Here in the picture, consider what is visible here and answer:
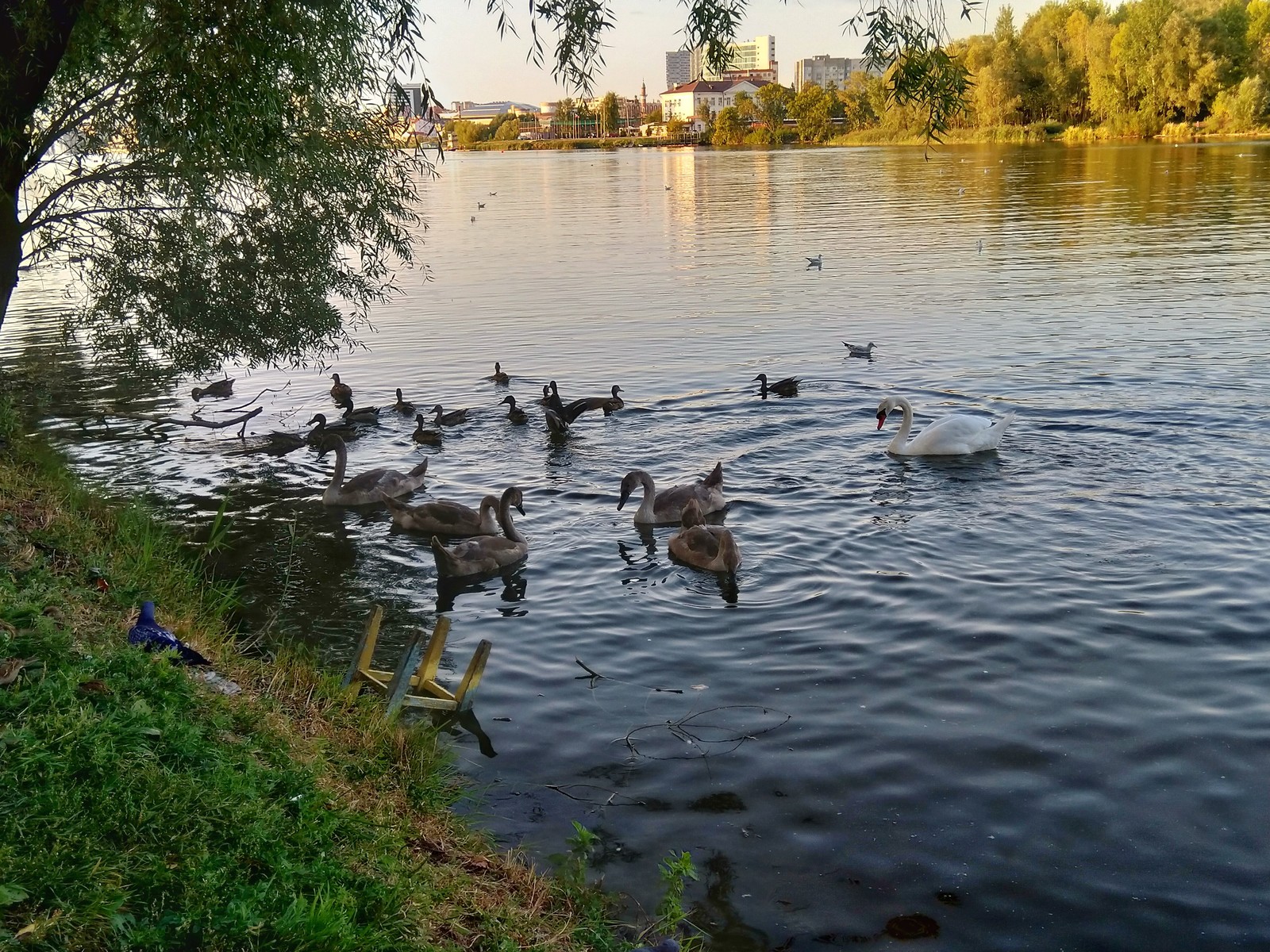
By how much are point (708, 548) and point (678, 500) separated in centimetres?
173

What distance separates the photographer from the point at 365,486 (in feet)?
52.2

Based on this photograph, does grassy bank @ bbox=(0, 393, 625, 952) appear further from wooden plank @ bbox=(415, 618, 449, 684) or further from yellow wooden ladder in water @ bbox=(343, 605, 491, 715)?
wooden plank @ bbox=(415, 618, 449, 684)

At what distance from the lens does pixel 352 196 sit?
17.7 metres

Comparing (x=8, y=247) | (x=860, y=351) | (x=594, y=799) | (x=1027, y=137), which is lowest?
(x=594, y=799)

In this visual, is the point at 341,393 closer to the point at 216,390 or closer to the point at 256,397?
the point at 256,397

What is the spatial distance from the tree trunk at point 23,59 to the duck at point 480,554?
21.3 ft

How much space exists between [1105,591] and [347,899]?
905cm

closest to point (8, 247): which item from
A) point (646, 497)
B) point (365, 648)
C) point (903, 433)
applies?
point (646, 497)

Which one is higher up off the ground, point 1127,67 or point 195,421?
point 1127,67

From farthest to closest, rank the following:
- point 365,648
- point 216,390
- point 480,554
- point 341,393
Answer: point 216,390 < point 341,393 < point 480,554 < point 365,648

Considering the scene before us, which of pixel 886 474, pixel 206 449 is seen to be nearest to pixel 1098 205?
pixel 886 474

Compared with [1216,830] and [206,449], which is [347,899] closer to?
[1216,830]

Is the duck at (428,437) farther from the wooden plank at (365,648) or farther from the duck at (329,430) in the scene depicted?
the wooden plank at (365,648)

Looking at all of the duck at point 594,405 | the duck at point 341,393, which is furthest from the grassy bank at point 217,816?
the duck at point 341,393
